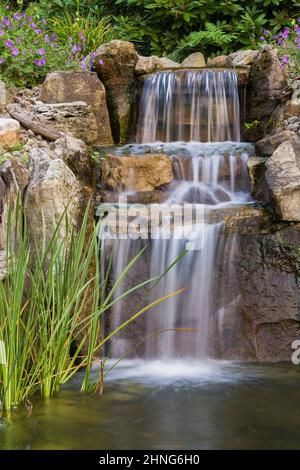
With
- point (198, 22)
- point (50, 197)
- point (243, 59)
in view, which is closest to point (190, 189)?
point (50, 197)

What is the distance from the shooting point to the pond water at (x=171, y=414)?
296 cm

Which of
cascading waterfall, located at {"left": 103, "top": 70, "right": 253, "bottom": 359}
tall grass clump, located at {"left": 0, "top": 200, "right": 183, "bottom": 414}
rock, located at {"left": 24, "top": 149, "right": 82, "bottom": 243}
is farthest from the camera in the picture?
cascading waterfall, located at {"left": 103, "top": 70, "right": 253, "bottom": 359}

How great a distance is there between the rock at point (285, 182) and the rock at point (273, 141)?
0.36m

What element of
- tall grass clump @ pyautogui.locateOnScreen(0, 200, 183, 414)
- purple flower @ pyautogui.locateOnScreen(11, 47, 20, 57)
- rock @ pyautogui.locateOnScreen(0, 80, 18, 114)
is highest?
purple flower @ pyautogui.locateOnScreen(11, 47, 20, 57)

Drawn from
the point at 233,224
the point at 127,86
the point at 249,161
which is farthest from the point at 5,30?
the point at 233,224

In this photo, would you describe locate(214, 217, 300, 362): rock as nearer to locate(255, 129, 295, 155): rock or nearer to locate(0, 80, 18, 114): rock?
locate(255, 129, 295, 155): rock

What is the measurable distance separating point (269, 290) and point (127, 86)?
3443 millimetres

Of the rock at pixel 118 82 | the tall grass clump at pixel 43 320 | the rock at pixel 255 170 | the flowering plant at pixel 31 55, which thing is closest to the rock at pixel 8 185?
the tall grass clump at pixel 43 320

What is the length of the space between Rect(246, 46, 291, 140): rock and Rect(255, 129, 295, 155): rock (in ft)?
2.61

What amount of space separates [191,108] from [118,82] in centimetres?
93

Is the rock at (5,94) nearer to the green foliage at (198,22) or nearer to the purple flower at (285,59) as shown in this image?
the purple flower at (285,59)

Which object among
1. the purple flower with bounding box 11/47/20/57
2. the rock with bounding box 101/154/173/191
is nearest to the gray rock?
the rock with bounding box 101/154/173/191

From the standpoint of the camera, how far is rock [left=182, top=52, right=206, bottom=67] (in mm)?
8891

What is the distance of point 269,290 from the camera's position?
16.1 ft
